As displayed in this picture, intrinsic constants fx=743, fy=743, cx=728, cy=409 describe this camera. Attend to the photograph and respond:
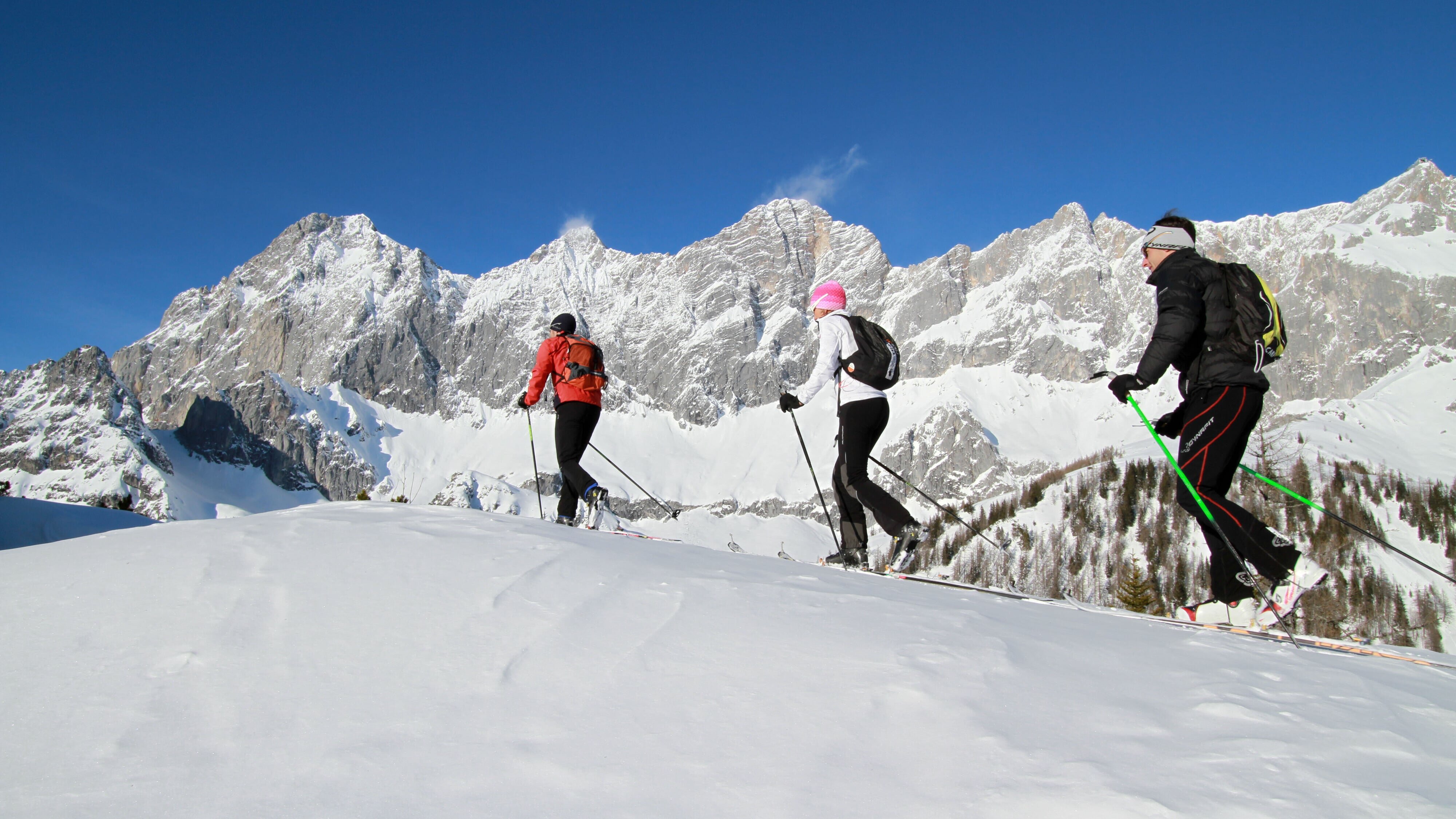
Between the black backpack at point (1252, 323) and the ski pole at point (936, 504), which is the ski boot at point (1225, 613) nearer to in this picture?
the ski pole at point (936, 504)

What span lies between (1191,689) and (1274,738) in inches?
20.8

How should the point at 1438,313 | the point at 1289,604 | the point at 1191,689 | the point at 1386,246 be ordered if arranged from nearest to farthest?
the point at 1191,689 → the point at 1289,604 → the point at 1438,313 → the point at 1386,246

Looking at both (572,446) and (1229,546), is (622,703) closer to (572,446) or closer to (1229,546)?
(1229,546)

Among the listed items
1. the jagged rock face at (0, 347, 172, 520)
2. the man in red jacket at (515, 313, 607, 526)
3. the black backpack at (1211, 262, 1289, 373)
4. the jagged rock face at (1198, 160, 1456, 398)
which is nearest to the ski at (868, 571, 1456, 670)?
the black backpack at (1211, 262, 1289, 373)

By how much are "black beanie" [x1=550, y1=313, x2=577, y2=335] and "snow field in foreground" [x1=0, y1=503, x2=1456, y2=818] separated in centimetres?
556

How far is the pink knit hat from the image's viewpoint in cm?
751

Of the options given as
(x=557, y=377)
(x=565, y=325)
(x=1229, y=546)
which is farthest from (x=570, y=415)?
(x=1229, y=546)

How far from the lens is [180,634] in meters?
2.97

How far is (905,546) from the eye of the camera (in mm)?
7059

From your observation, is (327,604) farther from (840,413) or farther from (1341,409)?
(1341,409)

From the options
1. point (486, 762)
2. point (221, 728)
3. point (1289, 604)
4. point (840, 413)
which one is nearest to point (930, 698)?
point (486, 762)

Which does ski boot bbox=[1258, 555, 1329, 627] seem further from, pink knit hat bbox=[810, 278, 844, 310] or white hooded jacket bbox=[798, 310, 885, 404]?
pink knit hat bbox=[810, 278, 844, 310]

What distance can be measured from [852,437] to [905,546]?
114cm

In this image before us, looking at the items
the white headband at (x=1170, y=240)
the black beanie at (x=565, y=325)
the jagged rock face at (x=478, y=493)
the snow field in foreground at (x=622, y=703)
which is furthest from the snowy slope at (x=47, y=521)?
the jagged rock face at (x=478, y=493)
